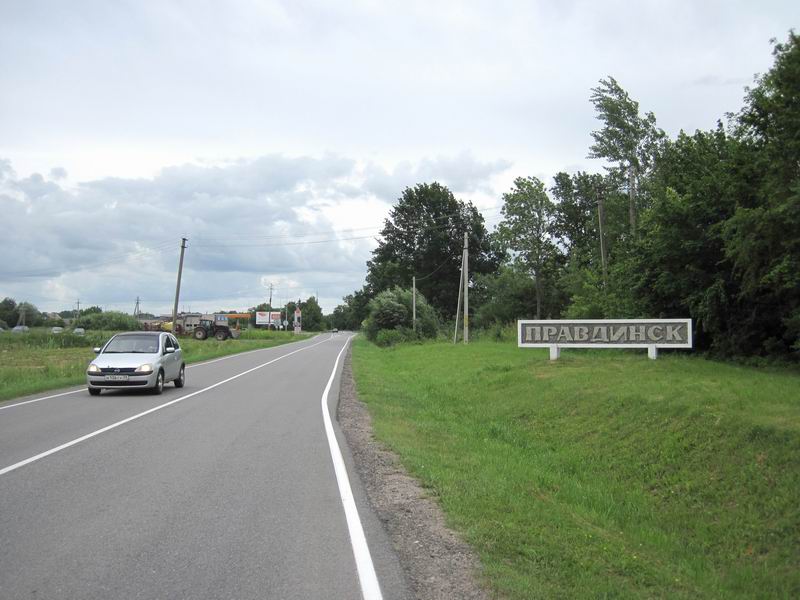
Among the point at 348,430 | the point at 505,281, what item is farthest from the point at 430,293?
the point at 348,430

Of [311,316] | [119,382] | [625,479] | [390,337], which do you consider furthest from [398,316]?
[311,316]

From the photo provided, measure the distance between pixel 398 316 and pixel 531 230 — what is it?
54.4ft

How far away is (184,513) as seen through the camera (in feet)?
20.9

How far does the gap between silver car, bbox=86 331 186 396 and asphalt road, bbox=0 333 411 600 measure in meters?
4.52

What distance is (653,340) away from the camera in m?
20.3

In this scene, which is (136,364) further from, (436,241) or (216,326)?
(436,241)

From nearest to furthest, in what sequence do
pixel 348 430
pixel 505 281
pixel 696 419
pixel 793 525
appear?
1. pixel 793 525
2. pixel 696 419
3. pixel 348 430
4. pixel 505 281

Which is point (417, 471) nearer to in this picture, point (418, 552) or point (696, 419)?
point (418, 552)

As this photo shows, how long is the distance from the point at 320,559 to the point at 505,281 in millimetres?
65571

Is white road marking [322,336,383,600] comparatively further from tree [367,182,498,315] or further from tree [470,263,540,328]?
tree [367,182,498,315]

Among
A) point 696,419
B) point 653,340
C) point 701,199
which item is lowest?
point 696,419

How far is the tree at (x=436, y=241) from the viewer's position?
80.3m

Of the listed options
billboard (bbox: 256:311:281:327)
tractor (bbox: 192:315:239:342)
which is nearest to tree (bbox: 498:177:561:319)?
tractor (bbox: 192:315:239:342)

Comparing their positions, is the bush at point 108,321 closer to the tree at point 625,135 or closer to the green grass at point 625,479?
the tree at point 625,135
